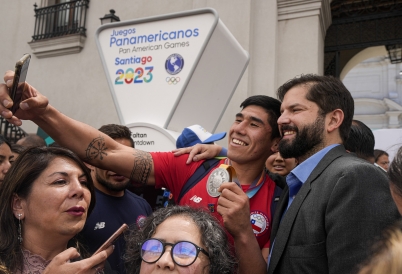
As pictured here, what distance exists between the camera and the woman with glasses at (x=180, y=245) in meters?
1.70

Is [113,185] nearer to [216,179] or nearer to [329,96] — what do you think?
[216,179]

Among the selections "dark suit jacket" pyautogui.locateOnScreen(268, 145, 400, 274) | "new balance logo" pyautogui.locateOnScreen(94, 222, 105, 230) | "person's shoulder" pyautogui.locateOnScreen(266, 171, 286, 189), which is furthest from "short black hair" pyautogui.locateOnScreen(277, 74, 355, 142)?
"new balance logo" pyautogui.locateOnScreen(94, 222, 105, 230)

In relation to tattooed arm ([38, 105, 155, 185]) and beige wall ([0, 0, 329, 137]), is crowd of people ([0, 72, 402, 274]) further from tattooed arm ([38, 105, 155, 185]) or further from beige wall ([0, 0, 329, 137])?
beige wall ([0, 0, 329, 137])

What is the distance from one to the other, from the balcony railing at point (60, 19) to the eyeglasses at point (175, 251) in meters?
8.17

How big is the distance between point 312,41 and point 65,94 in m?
5.47

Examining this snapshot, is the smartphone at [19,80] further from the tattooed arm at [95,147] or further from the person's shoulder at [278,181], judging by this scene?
the person's shoulder at [278,181]

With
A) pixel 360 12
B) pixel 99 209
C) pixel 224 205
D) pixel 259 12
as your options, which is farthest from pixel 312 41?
pixel 224 205

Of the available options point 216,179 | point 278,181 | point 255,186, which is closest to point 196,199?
point 216,179

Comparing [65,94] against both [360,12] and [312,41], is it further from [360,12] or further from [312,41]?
[360,12]

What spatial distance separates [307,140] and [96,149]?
1.19 m

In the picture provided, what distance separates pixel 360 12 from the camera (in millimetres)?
8312

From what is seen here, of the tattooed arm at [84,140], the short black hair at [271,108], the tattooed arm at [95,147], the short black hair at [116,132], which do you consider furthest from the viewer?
the short black hair at [116,132]

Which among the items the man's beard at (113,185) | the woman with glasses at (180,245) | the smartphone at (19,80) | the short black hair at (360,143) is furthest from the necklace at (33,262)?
the short black hair at (360,143)

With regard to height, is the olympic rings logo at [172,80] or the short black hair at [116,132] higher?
the olympic rings logo at [172,80]
